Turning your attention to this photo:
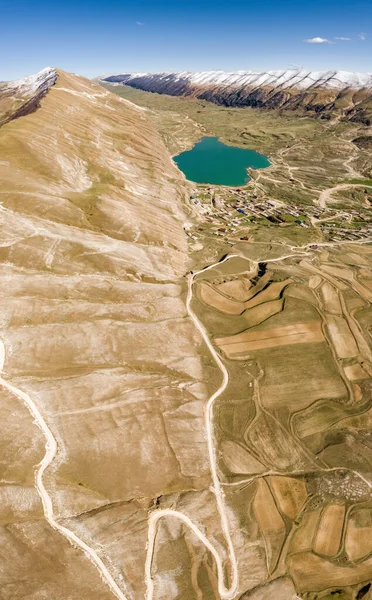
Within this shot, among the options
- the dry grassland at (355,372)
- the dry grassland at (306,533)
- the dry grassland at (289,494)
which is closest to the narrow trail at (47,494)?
the dry grassland at (306,533)

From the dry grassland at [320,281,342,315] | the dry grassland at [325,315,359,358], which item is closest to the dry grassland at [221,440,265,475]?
the dry grassland at [325,315,359,358]

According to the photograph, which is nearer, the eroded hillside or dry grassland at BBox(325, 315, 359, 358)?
the eroded hillside

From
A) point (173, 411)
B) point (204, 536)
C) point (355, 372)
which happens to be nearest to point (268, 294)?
point (355, 372)

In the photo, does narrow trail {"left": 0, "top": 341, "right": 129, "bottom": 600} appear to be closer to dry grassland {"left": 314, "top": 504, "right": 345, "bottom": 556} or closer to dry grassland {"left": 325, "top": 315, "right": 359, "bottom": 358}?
dry grassland {"left": 314, "top": 504, "right": 345, "bottom": 556}

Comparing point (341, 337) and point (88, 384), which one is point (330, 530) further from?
point (88, 384)

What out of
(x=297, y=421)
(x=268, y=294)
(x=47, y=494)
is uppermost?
(x=268, y=294)

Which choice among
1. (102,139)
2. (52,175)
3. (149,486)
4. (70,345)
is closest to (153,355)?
(70,345)
